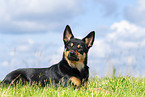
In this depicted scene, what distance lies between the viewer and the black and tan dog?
669 cm

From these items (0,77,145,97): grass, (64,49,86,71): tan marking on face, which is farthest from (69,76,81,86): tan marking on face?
(64,49,86,71): tan marking on face

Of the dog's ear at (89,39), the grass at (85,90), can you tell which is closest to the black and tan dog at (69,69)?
the dog's ear at (89,39)

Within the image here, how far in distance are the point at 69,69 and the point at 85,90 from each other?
0.89 metres

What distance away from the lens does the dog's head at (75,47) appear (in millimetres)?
6566

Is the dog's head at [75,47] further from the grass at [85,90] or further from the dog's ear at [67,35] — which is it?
the grass at [85,90]

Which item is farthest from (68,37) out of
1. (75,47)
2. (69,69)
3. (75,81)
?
(75,81)

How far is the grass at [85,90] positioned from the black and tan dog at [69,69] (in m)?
0.32

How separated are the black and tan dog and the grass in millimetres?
325

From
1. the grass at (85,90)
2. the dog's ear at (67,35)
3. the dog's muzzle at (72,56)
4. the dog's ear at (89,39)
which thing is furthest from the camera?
the dog's ear at (89,39)

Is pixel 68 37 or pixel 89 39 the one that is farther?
pixel 89 39

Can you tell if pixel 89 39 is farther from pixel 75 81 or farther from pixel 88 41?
pixel 75 81

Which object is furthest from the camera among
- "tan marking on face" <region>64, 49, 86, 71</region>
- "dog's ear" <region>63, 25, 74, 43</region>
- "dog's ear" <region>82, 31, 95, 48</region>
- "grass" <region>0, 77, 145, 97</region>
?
"dog's ear" <region>82, 31, 95, 48</region>

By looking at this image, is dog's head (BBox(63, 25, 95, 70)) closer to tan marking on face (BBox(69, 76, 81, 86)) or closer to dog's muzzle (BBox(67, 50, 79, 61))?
dog's muzzle (BBox(67, 50, 79, 61))

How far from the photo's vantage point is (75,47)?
21.9 ft
